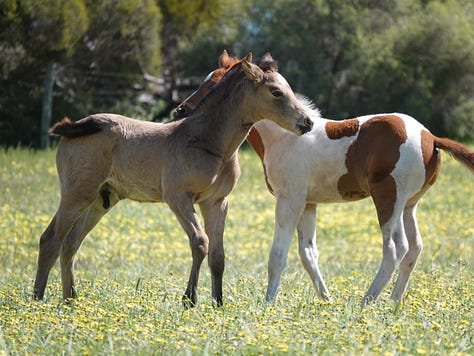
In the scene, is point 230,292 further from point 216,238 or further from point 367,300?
point 367,300

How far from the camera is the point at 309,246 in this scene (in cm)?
840

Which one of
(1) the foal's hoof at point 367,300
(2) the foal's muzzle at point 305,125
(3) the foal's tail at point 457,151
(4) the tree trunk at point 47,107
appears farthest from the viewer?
(4) the tree trunk at point 47,107

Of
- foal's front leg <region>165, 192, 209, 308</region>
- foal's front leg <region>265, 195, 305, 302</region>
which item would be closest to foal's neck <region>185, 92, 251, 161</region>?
foal's front leg <region>165, 192, 209, 308</region>

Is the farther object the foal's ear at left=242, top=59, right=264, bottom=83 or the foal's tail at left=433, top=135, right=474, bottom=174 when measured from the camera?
the foal's tail at left=433, top=135, right=474, bottom=174

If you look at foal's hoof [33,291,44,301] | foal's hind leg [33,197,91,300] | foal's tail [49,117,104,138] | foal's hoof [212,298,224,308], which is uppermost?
foal's tail [49,117,104,138]

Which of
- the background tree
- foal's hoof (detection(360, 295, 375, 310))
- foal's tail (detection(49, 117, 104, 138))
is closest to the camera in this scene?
A: foal's hoof (detection(360, 295, 375, 310))

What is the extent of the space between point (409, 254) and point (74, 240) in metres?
3.00

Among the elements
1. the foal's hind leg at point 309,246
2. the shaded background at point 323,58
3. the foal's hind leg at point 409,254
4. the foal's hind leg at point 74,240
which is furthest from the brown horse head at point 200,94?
the shaded background at point 323,58

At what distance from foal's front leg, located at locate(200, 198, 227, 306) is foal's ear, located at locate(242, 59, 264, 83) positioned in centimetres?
106

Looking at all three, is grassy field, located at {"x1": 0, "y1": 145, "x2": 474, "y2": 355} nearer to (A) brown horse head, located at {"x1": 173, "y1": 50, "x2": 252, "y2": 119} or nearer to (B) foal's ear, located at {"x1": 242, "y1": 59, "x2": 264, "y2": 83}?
(A) brown horse head, located at {"x1": 173, "y1": 50, "x2": 252, "y2": 119}

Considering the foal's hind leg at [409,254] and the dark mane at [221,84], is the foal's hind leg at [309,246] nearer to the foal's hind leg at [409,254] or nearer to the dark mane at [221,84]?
the foal's hind leg at [409,254]

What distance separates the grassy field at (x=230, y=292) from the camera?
18.4 feet

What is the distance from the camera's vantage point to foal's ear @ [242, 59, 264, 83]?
7.14m

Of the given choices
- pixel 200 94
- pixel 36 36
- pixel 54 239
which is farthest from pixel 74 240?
pixel 36 36
